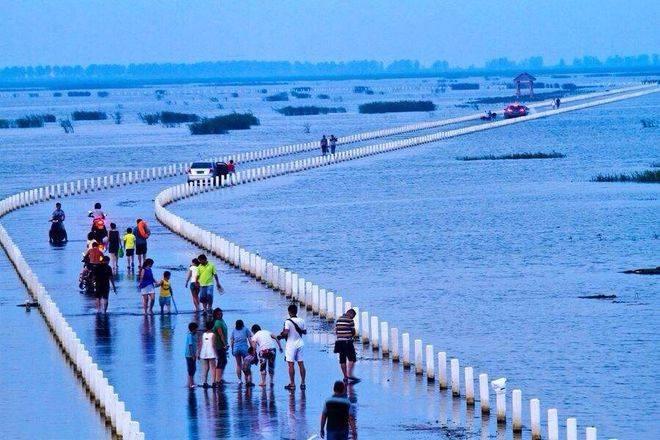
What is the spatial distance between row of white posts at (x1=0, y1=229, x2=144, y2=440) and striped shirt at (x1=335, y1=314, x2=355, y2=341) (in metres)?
4.34

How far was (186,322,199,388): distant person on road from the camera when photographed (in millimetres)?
30156

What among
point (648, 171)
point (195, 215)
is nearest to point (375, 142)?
point (648, 171)

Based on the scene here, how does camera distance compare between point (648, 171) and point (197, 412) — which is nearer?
point (197, 412)

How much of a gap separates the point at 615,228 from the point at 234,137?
8758cm

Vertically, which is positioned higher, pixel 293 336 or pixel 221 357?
pixel 293 336

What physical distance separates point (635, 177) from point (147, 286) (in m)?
62.0

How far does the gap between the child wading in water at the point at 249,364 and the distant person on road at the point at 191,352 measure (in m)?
0.96

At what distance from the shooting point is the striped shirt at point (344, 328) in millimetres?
30438

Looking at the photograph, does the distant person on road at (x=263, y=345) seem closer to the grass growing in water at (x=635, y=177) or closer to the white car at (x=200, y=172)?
the white car at (x=200, y=172)

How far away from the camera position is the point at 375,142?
430 feet

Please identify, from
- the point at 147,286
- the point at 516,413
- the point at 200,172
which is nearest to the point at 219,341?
the point at 516,413

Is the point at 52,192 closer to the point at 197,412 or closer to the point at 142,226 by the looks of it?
the point at 142,226

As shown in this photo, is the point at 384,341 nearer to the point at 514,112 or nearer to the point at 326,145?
the point at 326,145

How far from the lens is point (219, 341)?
2997 centimetres
